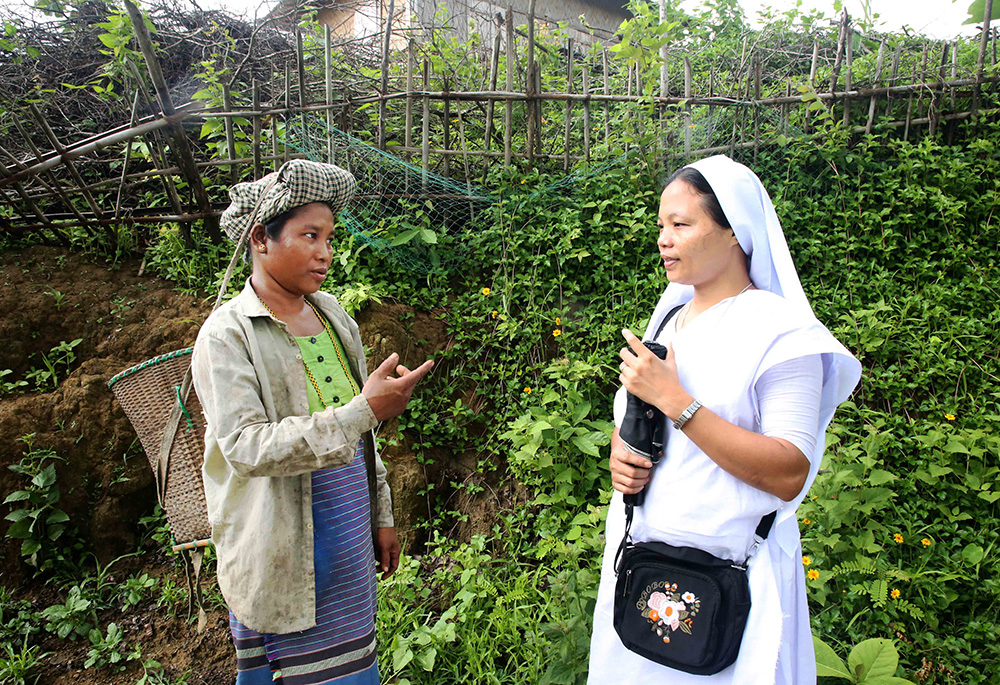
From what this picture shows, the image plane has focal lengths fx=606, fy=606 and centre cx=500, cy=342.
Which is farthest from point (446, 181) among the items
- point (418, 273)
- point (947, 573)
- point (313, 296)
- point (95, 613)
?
point (947, 573)

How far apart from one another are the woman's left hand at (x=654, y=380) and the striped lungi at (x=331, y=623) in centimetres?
91

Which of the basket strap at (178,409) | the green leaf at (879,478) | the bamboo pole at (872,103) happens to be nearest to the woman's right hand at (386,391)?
the basket strap at (178,409)

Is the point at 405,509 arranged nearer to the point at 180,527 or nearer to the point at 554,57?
the point at 180,527

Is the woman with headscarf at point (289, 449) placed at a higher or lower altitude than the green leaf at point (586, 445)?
higher

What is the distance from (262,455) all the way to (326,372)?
419mm

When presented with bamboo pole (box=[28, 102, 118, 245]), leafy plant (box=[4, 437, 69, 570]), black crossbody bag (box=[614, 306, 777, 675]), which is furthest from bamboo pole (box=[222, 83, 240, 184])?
black crossbody bag (box=[614, 306, 777, 675])

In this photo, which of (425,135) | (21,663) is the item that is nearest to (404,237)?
(425,135)

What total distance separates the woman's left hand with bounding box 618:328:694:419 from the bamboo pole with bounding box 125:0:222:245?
3.35 metres

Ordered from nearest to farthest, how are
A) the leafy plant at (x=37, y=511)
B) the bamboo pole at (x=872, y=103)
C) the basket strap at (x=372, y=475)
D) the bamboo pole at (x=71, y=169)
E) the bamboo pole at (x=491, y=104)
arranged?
the basket strap at (x=372, y=475), the leafy plant at (x=37, y=511), the bamboo pole at (x=71, y=169), the bamboo pole at (x=491, y=104), the bamboo pole at (x=872, y=103)

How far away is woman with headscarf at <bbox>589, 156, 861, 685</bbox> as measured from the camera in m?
1.38

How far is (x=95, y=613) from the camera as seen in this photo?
3.18 metres

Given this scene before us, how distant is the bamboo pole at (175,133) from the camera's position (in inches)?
133

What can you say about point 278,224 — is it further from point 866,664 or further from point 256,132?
point 256,132

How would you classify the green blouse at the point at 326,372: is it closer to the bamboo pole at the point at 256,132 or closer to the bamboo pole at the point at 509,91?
the bamboo pole at the point at 256,132
